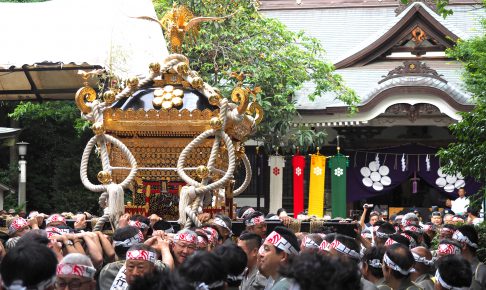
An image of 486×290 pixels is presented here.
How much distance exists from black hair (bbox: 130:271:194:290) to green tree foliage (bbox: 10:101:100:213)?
61.5 ft

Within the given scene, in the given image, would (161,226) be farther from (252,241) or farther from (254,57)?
(254,57)

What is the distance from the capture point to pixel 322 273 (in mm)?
4414

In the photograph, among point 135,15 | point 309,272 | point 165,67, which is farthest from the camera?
point 165,67

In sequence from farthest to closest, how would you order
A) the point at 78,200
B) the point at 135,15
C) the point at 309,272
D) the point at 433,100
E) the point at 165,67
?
the point at 78,200
the point at 433,100
the point at 165,67
the point at 135,15
the point at 309,272

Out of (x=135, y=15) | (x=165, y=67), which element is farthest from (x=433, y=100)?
(x=135, y=15)

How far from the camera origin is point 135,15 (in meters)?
9.16

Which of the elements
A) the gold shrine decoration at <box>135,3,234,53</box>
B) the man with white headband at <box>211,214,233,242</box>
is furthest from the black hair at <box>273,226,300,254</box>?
the gold shrine decoration at <box>135,3,234,53</box>

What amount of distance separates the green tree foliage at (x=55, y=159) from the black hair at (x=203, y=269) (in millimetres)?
18209

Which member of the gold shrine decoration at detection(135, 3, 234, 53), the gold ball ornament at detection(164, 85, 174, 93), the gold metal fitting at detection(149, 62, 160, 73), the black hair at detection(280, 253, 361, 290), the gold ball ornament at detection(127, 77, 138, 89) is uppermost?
the gold shrine decoration at detection(135, 3, 234, 53)

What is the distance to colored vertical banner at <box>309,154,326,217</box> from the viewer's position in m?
22.4

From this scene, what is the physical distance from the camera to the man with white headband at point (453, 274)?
22.1 feet

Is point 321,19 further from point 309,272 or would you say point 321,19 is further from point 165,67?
point 309,272

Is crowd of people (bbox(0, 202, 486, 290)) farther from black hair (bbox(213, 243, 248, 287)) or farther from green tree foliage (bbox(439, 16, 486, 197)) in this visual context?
green tree foliage (bbox(439, 16, 486, 197))

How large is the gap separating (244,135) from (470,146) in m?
2.72
